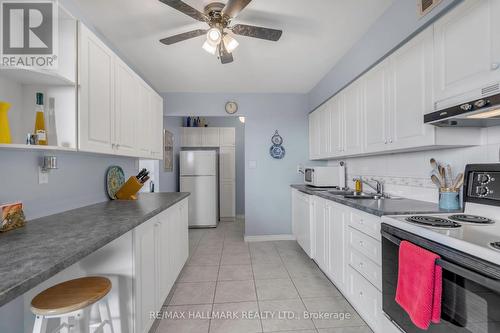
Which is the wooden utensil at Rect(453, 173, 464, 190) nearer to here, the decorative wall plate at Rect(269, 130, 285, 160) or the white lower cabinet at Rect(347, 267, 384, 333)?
the white lower cabinet at Rect(347, 267, 384, 333)

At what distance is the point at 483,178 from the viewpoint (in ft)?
4.55

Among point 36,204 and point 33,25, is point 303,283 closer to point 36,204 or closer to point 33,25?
point 36,204

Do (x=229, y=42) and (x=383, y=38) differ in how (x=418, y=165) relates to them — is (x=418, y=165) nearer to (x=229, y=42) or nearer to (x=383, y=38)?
(x=383, y=38)

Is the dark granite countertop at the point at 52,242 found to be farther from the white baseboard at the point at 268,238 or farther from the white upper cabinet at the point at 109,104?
the white baseboard at the point at 268,238

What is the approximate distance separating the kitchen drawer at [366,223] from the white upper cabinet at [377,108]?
651 millimetres

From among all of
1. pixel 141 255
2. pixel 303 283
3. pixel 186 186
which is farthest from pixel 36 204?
pixel 186 186

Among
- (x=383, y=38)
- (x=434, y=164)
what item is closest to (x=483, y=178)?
(x=434, y=164)

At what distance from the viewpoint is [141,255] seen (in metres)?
1.52

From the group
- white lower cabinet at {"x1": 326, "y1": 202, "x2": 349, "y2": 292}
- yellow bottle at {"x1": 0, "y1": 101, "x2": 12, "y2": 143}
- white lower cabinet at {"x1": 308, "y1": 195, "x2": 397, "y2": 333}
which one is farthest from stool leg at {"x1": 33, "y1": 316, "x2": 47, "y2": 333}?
white lower cabinet at {"x1": 326, "y1": 202, "x2": 349, "y2": 292}

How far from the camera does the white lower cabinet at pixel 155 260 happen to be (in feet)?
4.86

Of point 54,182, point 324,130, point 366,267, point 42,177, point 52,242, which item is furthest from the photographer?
point 324,130

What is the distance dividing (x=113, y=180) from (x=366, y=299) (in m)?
2.46

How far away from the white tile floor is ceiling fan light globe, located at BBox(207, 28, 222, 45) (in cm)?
219

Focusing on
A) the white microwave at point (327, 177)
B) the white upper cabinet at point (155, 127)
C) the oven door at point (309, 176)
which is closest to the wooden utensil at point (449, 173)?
the white microwave at point (327, 177)
